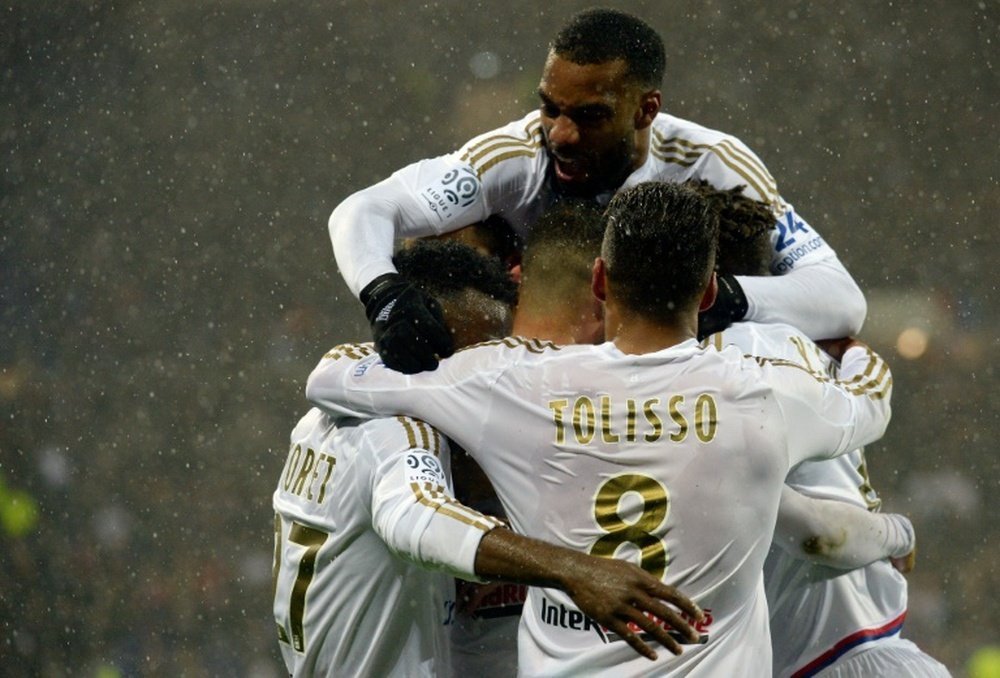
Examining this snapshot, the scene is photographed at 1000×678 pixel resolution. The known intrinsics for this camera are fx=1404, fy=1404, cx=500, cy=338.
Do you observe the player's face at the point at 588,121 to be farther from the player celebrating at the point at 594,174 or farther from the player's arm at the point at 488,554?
the player's arm at the point at 488,554

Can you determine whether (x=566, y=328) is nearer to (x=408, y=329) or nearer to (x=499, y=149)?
(x=408, y=329)

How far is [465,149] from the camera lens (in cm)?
306

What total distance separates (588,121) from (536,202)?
233 mm

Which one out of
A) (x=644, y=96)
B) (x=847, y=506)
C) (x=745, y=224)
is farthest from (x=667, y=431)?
(x=644, y=96)

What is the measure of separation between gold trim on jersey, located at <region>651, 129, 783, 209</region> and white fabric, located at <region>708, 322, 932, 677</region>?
0.43 m

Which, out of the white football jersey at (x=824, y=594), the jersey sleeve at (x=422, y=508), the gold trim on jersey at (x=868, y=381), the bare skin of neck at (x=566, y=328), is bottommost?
the white football jersey at (x=824, y=594)

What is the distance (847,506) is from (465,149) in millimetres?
1126

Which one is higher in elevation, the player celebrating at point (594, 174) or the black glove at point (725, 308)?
the player celebrating at point (594, 174)

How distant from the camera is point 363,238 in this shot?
9.00 feet

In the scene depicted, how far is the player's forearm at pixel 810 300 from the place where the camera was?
2.71m

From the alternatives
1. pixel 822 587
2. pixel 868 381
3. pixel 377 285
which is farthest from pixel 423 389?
pixel 822 587

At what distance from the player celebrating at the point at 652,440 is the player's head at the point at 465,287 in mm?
351

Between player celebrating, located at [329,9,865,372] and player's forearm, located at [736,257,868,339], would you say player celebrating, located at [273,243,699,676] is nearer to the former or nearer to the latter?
player celebrating, located at [329,9,865,372]

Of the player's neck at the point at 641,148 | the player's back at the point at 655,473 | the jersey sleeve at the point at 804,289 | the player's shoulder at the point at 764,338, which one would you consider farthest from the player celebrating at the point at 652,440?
the player's neck at the point at 641,148
